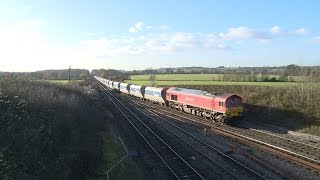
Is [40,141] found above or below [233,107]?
above

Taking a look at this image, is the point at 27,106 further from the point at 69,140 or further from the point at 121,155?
the point at 121,155

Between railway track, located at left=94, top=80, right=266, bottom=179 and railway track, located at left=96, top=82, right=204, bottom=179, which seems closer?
railway track, located at left=94, top=80, right=266, bottom=179

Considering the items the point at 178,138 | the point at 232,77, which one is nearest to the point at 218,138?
the point at 178,138

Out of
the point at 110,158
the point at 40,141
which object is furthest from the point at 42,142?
the point at 110,158

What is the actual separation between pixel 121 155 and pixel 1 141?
30.4ft

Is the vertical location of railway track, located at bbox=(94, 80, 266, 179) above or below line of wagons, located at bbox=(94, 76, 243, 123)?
below

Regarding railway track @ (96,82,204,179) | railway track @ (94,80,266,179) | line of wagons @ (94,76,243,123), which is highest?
line of wagons @ (94,76,243,123)

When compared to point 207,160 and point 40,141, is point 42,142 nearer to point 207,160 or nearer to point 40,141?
point 40,141

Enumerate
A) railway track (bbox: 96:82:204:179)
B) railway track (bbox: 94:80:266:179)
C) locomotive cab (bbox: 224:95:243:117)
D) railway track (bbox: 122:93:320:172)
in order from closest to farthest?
railway track (bbox: 94:80:266:179) → railway track (bbox: 96:82:204:179) → railway track (bbox: 122:93:320:172) → locomotive cab (bbox: 224:95:243:117)

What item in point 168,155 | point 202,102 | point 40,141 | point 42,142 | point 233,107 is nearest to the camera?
point 40,141

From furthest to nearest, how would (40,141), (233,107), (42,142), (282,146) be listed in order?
(233,107) < (282,146) < (42,142) < (40,141)

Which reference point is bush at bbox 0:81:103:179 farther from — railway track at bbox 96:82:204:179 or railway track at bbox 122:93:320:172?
railway track at bbox 122:93:320:172

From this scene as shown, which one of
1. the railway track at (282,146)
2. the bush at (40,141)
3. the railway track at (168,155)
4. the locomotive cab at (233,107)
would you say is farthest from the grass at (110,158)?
the locomotive cab at (233,107)

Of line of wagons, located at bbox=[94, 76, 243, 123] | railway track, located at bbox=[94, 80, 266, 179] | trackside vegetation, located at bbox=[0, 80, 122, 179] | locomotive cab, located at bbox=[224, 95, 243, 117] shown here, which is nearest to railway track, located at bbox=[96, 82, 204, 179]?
railway track, located at bbox=[94, 80, 266, 179]
